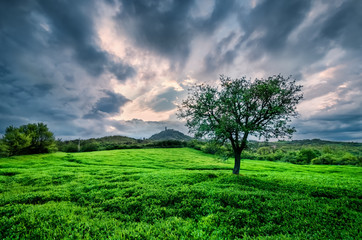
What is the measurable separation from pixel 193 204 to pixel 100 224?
215 inches

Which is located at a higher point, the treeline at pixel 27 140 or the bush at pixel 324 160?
the treeline at pixel 27 140

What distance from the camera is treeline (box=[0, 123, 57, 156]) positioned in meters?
47.4

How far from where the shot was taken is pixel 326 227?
6.82m

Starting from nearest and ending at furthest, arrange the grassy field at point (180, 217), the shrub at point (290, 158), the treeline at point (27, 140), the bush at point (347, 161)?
the grassy field at point (180, 217) < the treeline at point (27, 140) < the bush at point (347, 161) < the shrub at point (290, 158)

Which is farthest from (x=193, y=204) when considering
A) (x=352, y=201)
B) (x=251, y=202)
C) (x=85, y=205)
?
(x=352, y=201)

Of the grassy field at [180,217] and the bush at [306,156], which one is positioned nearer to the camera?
the grassy field at [180,217]

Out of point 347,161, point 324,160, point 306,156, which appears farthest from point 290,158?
point 347,161

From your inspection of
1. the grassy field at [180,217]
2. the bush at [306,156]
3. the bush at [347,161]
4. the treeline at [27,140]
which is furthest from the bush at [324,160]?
the treeline at [27,140]

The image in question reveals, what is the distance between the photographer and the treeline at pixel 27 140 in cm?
4738

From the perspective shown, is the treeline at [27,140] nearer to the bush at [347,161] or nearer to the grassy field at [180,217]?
the grassy field at [180,217]

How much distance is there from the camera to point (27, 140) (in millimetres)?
48750

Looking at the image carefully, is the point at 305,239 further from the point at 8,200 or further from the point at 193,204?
the point at 8,200

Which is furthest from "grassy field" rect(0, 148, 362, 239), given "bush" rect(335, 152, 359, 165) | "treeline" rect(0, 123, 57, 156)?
→ "bush" rect(335, 152, 359, 165)

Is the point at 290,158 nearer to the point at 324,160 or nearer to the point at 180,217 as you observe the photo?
the point at 324,160
